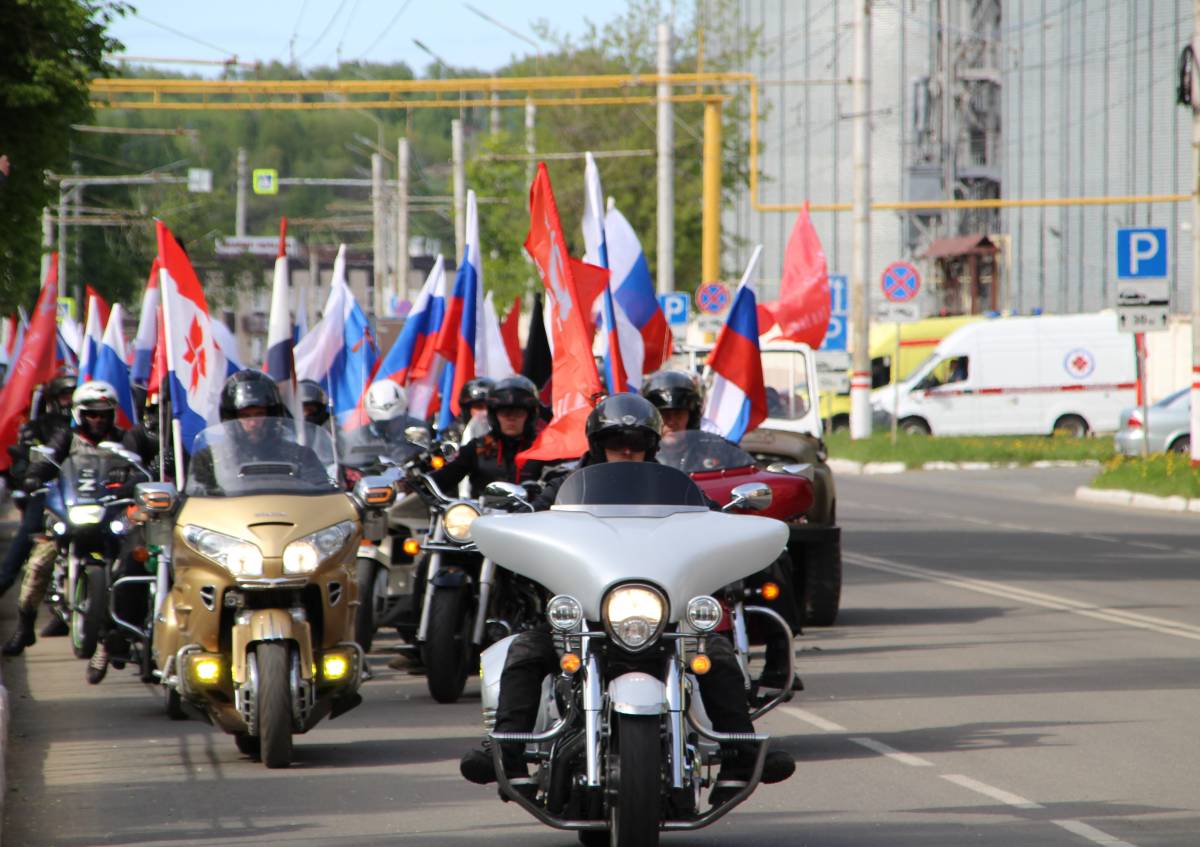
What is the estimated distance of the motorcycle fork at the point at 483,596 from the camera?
34.3 ft

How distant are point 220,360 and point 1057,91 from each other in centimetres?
4843

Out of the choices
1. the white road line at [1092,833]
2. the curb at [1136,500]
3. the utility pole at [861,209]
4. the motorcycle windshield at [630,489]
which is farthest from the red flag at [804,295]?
the motorcycle windshield at [630,489]

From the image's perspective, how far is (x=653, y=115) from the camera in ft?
179

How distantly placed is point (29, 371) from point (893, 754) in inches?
357

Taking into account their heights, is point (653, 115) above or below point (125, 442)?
above

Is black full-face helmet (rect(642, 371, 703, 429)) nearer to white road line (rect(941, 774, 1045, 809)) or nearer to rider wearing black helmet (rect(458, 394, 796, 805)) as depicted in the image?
white road line (rect(941, 774, 1045, 809))

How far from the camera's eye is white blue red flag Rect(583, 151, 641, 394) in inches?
514

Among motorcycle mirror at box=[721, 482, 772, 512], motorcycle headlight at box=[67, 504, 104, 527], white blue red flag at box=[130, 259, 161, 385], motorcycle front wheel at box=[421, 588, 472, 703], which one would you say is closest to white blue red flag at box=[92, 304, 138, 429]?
white blue red flag at box=[130, 259, 161, 385]

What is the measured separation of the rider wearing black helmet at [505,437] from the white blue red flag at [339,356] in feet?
26.4

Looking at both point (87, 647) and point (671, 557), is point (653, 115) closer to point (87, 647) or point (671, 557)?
point (87, 647)

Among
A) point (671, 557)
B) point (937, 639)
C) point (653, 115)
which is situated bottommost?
point (937, 639)

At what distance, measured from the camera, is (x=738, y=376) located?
48.6ft

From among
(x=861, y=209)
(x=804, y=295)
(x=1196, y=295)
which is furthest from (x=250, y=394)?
(x=861, y=209)

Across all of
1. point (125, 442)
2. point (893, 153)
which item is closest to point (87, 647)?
point (125, 442)
